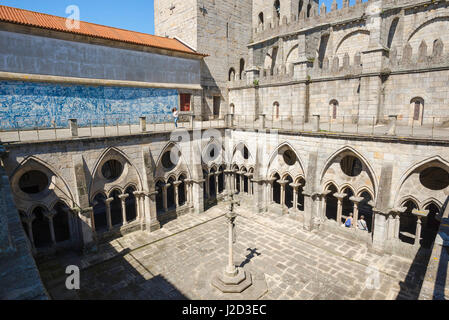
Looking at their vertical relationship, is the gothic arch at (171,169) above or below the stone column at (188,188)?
above

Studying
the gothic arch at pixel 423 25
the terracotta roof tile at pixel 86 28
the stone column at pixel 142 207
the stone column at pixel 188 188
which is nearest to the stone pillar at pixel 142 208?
the stone column at pixel 142 207

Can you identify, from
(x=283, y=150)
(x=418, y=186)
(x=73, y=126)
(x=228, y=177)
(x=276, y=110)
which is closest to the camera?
Result: (x=418, y=186)

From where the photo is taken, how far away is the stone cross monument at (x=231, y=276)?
11.0 metres

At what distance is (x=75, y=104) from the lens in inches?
696

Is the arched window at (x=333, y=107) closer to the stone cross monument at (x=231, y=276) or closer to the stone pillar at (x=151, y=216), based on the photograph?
the stone cross monument at (x=231, y=276)

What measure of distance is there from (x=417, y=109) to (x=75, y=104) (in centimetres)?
2141

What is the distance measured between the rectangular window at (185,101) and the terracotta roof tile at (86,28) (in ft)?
11.4

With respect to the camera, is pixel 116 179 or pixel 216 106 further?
pixel 216 106

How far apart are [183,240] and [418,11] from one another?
21.9 metres

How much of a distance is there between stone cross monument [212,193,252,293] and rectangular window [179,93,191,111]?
567 inches

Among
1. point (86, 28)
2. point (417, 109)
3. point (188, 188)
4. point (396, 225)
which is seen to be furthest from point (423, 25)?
point (86, 28)

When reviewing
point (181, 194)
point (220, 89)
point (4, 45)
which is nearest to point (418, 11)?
point (220, 89)

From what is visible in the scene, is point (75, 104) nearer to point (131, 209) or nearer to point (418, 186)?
point (131, 209)
